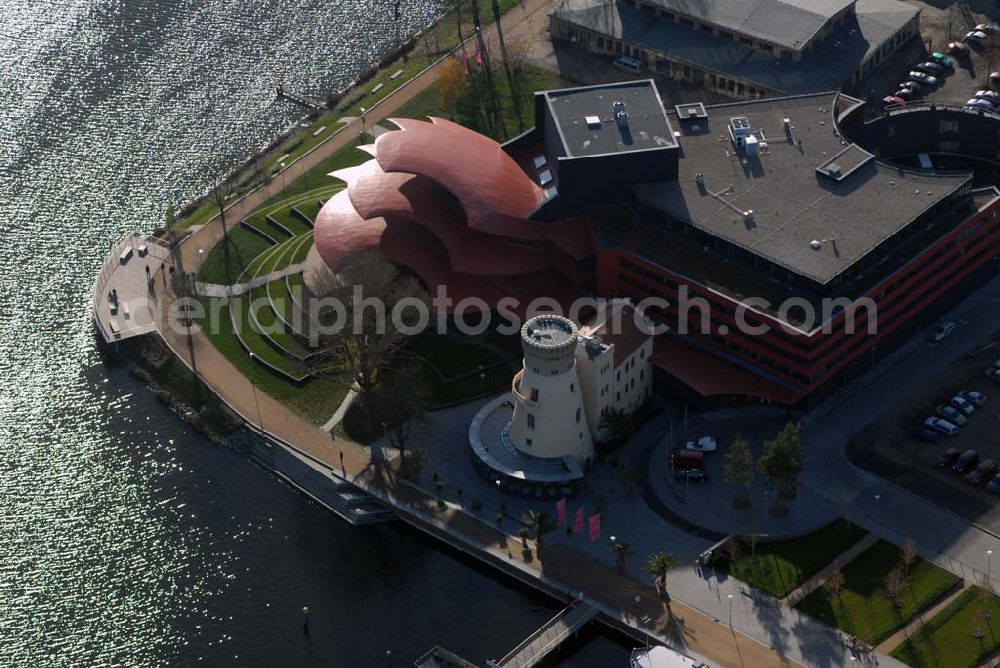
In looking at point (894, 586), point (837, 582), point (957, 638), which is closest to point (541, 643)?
point (837, 582)

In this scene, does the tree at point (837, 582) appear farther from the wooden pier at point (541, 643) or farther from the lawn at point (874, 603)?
the wooden pier at point (541, 643)

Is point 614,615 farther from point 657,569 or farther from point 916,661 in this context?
point 916,661

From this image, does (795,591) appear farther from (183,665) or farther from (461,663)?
(183,665)

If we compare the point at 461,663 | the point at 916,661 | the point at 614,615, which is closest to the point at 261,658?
the point at 461,663

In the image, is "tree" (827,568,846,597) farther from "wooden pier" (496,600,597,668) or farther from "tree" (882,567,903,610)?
"wooden pier" (496,600,597,668)

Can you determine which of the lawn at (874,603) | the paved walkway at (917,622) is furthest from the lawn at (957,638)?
the lawn at (874,603)

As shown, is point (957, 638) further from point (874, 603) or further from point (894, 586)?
point (874, 603)
